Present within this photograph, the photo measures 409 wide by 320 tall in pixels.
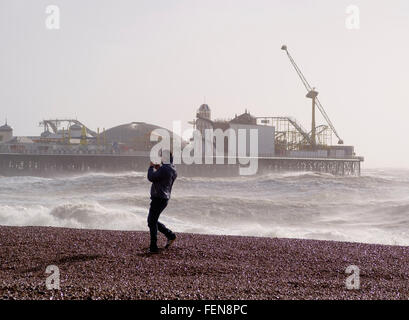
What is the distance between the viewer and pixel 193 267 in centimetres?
730

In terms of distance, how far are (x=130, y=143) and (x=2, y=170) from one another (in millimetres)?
28204

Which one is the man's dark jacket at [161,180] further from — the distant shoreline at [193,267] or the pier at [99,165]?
the pier at [99,165]

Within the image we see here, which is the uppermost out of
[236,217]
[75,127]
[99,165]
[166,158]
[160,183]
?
[75,127]

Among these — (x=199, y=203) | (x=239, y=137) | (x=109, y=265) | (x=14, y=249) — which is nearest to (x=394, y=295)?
(x=109, y=265)

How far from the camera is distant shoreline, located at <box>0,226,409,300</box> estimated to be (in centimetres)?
562

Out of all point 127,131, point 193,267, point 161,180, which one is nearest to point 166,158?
point 161,180

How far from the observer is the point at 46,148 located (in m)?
79.4

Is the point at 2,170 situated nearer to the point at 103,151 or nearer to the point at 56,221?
the point at 103,151

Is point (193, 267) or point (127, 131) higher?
point (127, 131)

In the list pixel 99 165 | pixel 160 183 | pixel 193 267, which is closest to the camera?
pixel 193 267

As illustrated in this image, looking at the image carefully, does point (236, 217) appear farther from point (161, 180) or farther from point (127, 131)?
point (127, 131)

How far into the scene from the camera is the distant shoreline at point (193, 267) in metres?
5.62

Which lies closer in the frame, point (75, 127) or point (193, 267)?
point (193, 267)

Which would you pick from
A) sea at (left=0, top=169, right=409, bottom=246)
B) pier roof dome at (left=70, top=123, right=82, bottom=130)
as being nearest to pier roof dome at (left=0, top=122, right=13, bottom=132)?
pier roof dome at (left=70, top=123, right=82, bottom=130)
